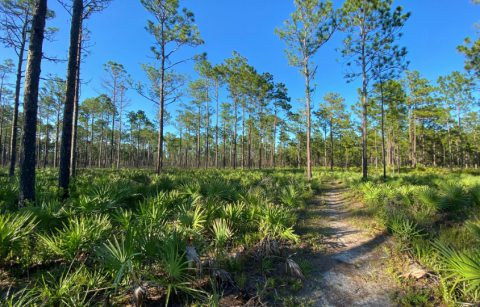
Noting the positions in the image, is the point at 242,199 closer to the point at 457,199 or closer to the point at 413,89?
the point at 457,199

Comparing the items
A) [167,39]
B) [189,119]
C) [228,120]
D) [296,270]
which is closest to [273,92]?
[228,120]

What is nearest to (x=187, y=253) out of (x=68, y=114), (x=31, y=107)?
(x=31, y=107)

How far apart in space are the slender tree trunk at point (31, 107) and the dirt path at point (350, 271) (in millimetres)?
7559

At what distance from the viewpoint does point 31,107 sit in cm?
524

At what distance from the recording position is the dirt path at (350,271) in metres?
2.64

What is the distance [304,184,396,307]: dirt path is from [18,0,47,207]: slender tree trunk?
756 cm

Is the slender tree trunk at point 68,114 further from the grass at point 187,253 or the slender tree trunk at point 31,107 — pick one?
the grass at point 187,253

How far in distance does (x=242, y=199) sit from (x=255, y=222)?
45.4 inches

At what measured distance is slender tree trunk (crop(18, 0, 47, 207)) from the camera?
5.18 meters

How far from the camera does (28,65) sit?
17.3 feet

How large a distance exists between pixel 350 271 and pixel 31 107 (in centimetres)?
891

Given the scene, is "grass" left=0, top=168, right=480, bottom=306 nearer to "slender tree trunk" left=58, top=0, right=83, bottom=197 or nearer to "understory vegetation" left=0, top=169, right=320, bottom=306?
"understory vegetation" left=0, top=169, right=320, bottom=306

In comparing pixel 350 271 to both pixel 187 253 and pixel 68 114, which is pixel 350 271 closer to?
pixel 187 253

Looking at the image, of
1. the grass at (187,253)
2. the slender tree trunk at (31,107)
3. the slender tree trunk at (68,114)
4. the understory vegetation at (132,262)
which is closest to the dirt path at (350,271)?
the grass at (187,253)
